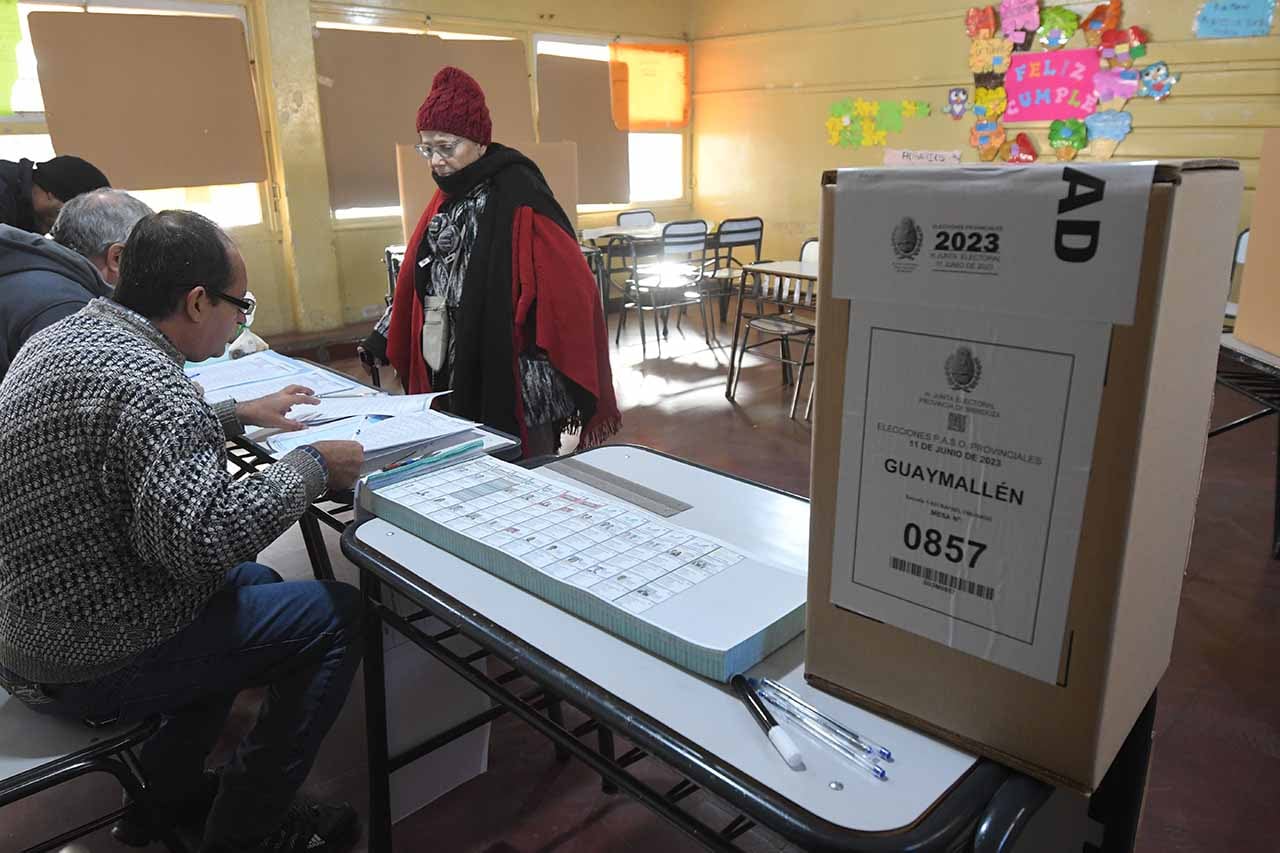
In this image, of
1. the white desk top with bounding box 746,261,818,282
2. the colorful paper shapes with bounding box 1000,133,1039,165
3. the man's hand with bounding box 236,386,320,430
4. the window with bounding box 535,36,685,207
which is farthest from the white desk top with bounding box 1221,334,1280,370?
the window with bounding box 535,36,685,207

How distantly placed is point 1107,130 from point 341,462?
5.67 metres

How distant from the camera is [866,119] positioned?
6820mm

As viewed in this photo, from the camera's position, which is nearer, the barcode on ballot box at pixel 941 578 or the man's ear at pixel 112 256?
the barcode on ballot box at pixel 941 578

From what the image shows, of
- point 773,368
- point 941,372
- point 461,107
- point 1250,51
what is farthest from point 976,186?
point 1250,51

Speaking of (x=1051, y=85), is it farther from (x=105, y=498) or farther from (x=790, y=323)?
(x=105, y=498)

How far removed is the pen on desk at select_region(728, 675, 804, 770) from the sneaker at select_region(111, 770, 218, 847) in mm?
1293

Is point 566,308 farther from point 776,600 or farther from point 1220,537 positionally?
point 1220,537

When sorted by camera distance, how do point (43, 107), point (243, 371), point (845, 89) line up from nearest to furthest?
point (243, 371) → point (43, 107) → point (845, 89)

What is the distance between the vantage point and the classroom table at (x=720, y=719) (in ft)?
2.27

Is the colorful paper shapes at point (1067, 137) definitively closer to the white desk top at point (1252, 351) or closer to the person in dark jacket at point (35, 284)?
the white desk top at point (1252, 351)

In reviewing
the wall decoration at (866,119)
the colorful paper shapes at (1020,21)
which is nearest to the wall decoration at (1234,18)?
the colorful paper shapes at (1020,21)

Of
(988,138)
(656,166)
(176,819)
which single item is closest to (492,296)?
(176,819)

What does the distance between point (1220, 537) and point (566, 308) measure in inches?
99.3

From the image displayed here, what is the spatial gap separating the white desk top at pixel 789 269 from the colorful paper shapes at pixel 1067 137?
2113 mm
